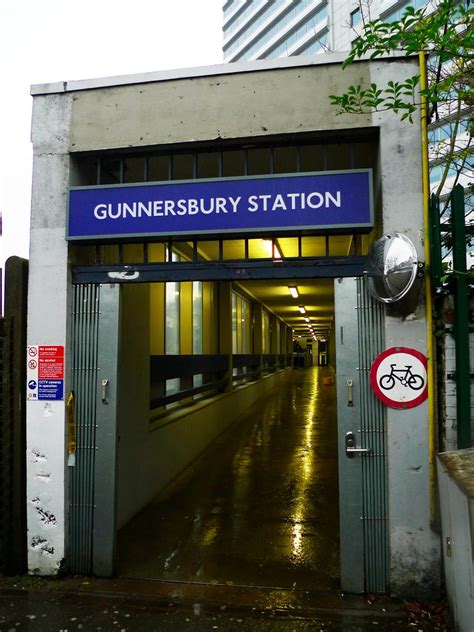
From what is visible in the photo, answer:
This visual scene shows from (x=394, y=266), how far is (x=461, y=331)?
28.4 inches

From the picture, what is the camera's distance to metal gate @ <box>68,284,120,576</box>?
3.95 meters

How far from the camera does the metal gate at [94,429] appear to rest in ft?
13.0

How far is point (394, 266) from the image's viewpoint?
3.39 metres

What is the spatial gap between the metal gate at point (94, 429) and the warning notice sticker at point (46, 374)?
12 centimetres

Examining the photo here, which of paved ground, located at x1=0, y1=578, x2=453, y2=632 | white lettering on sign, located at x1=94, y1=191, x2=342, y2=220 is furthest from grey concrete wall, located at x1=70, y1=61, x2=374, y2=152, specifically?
paved ground, located at x1=0, y1=578, x2=453, y2=632

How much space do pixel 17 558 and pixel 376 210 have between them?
4369mm

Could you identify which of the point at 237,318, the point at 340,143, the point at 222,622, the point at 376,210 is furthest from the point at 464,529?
the point at 237,318

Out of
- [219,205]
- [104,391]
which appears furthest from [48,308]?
[219,205]

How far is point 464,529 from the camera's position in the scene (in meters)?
2.41

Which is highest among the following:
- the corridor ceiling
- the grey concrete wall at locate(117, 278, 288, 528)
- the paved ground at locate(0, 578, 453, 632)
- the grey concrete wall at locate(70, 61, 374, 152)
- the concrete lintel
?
the concrete lintel

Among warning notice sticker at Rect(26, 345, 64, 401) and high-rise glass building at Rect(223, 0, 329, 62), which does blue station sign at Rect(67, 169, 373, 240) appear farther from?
high-rise glass building at Rect(223, 0, 329, 62)

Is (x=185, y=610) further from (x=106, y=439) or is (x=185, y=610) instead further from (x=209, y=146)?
(x=209, y=146)

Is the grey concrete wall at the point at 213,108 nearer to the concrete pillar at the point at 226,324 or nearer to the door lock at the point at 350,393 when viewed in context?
the door lock at the point at 350,393

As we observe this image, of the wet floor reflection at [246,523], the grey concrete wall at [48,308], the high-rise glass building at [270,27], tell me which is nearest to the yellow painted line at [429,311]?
the wet floor reflection at [246,523]
